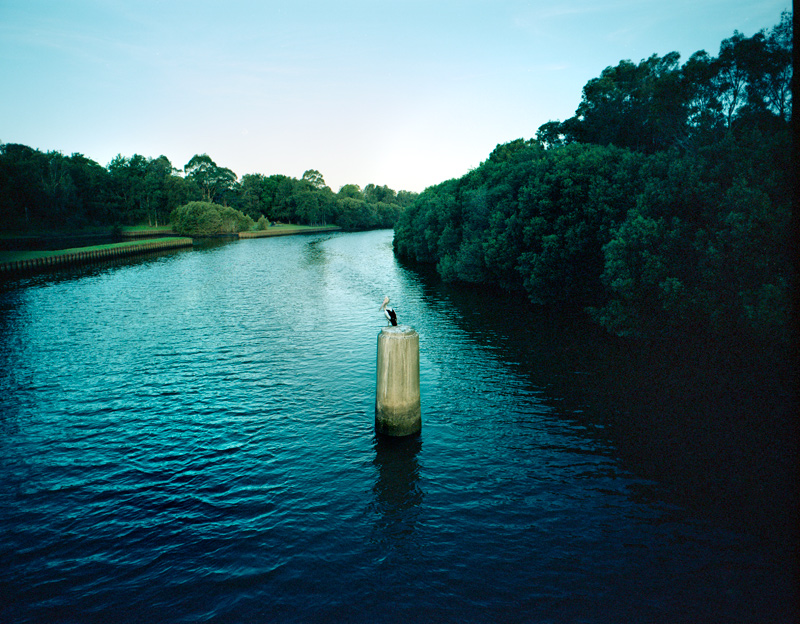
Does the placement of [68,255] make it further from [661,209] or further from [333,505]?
[661,209]

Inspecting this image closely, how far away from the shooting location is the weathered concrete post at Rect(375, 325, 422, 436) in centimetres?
1589

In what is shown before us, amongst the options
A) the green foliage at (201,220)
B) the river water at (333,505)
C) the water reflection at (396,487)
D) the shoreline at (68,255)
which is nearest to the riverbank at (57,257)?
the shoreline at (68,255)

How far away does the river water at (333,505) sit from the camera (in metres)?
10.5

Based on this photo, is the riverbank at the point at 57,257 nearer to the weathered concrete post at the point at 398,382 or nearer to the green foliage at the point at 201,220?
the green foliage at the point at 201,220

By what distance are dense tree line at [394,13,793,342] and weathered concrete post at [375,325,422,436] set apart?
10.3 metres

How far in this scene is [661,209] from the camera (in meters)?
29.4

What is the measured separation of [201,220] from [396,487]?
162 meters

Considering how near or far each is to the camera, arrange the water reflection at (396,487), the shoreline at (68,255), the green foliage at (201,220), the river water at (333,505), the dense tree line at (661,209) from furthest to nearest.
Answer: the green foliage at (201,220) < the shoreline at (68,255) < the dense tree line at (661,209) < the water reflection at (396,487) < the river water at (333,505)

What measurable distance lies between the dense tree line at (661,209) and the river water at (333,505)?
25.5 ft

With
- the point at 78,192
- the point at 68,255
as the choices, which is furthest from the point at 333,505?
the point at 78,192

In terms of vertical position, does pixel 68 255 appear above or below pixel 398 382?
above

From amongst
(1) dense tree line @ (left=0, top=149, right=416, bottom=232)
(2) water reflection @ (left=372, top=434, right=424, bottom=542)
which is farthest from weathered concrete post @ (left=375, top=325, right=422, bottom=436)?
(1) dense tree line @ (left=0, top=149, right=416, bottom=232)

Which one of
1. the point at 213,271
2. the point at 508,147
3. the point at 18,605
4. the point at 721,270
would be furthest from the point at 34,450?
the point at 508,147

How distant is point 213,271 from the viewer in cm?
7575
